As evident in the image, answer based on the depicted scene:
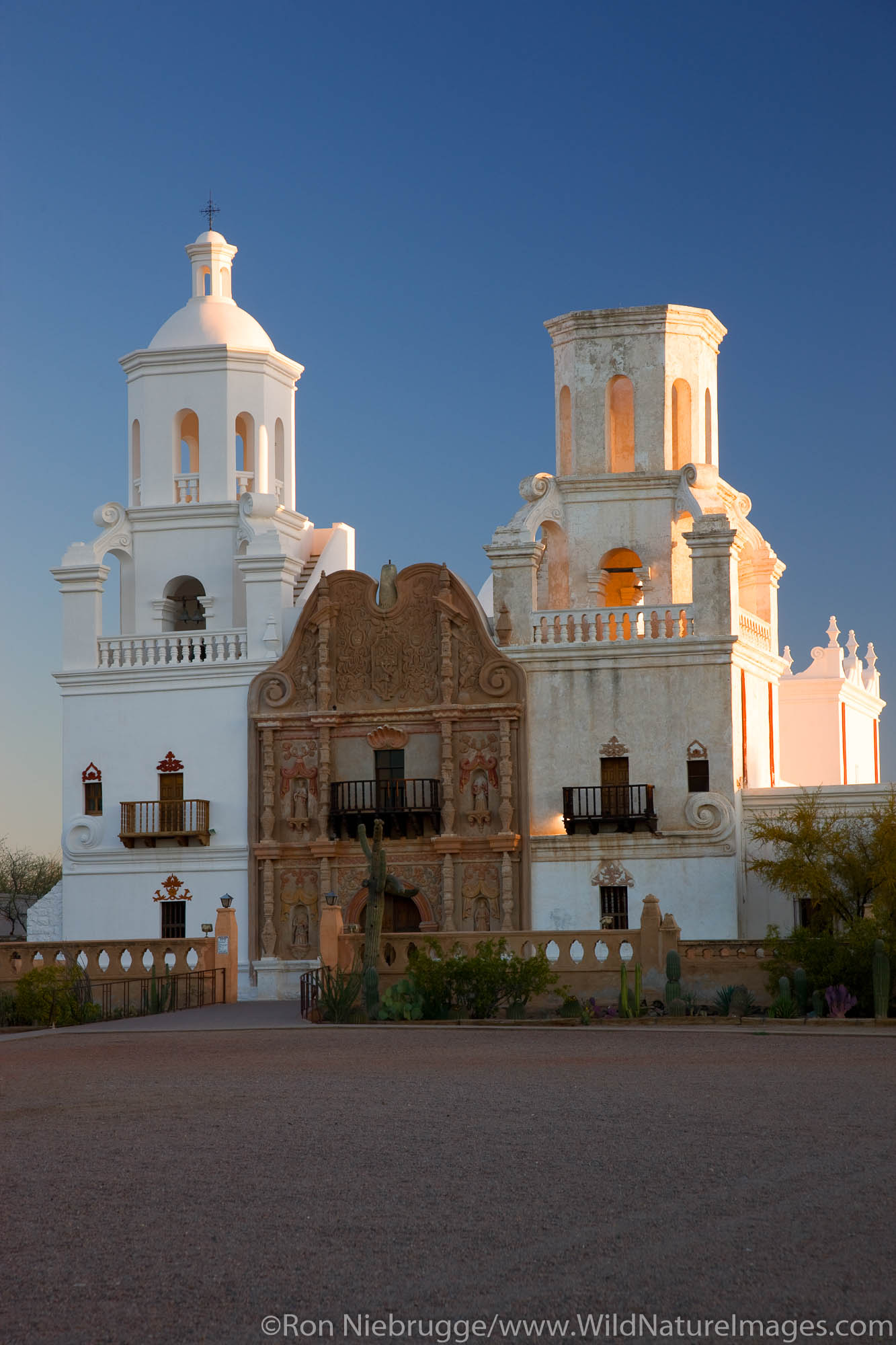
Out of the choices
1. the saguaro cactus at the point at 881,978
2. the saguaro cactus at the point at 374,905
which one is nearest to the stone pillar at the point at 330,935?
the saguaro cactus at the point at 374,905

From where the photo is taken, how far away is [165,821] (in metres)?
35.0

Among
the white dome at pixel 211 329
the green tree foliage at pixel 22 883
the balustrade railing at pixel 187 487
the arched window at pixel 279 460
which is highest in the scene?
the white dome at pixel 211 329

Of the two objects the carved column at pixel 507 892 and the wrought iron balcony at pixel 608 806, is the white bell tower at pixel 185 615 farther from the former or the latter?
the wrought iron balcony at pixel 608 806

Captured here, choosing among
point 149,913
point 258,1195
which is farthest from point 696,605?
point 258,1195

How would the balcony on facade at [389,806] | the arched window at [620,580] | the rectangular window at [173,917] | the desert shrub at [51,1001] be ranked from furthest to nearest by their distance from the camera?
the arched window at [620,580], the rectangular window at [173,917], the balcony on facade at [389,806], the desert shrub at [51,1001]

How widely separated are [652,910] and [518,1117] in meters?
14.0

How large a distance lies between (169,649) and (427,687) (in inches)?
228

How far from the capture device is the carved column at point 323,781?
1355 inches

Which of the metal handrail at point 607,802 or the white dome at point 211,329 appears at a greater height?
the white dome at point 211,329

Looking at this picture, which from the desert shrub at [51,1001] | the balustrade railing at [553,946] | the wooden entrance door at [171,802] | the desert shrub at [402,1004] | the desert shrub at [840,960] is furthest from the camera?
the wooden entrance door at [171,802]

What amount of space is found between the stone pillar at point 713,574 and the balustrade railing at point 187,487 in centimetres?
1105

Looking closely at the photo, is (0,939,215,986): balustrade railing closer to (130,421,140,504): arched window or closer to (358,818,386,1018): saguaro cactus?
(358,818,386,1018): saguaro cactus

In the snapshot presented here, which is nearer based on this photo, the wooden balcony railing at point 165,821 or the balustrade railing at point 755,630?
the balustrade railing at point 755,630

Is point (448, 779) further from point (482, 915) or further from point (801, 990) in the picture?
point (801, 990)
